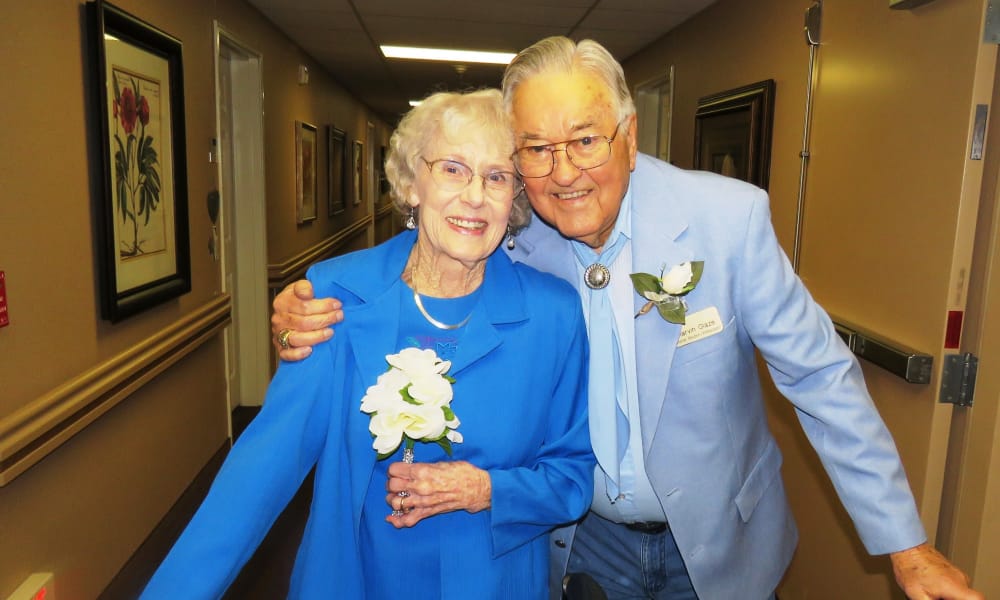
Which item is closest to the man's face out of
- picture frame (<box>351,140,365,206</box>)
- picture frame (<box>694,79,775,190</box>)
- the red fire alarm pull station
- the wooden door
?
the wooden door

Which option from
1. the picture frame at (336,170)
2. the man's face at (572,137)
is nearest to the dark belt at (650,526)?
the man's face at (572,137)

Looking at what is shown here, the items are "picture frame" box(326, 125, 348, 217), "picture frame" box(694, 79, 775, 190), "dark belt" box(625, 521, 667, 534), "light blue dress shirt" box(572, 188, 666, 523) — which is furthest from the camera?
"picture frame" box(326, 125, 348, 217)

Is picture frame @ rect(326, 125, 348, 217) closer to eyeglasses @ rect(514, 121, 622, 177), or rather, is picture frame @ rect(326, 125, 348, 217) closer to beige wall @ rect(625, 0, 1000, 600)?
beige wall @ rect(625, 0, 1000, 600)

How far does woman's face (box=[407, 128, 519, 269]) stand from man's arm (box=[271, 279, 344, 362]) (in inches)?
10.9

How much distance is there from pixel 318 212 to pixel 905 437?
21.9 feet

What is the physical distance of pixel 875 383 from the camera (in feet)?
8.46

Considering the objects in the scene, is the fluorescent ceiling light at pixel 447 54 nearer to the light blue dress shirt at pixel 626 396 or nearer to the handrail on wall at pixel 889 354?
the handrail on wall at pixel 889 354

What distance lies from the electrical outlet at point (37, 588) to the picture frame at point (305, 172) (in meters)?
4.68

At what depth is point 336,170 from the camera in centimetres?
898

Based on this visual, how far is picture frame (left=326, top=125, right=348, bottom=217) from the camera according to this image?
27.7 ft

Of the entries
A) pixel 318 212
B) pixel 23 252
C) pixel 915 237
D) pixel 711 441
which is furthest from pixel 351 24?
pixel 711 441

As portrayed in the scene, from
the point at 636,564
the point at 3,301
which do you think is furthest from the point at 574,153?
the point at 3,301

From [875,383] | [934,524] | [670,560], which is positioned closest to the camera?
[670,560]

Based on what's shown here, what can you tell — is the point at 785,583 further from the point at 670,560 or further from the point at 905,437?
the point at 670,560
